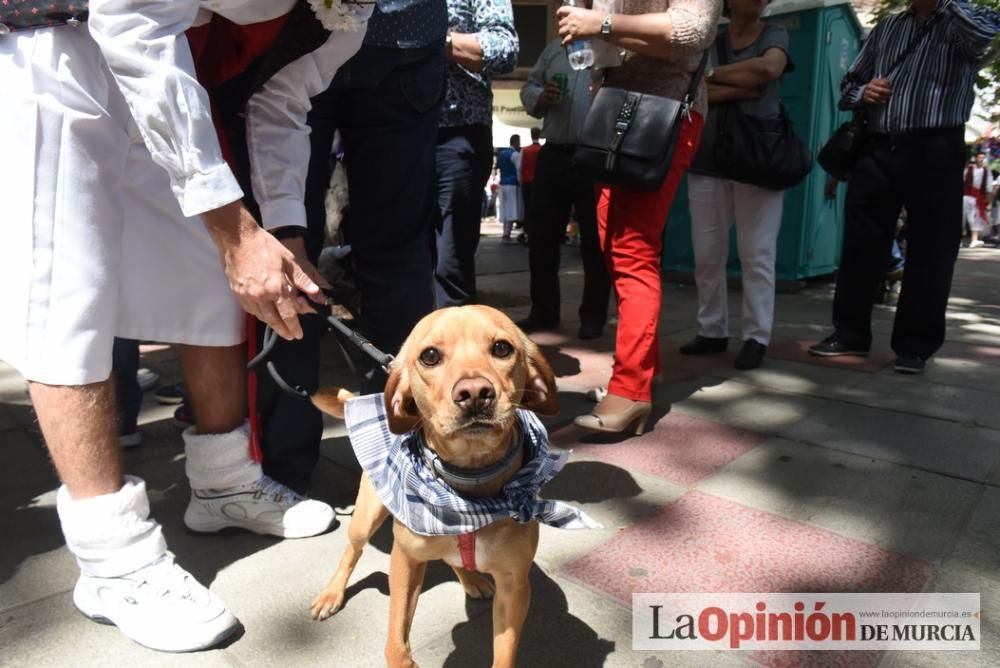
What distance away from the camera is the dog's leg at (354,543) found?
1.90 metres

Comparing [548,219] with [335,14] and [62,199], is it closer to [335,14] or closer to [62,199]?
[335,14]

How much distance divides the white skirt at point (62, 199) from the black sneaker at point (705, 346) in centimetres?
351

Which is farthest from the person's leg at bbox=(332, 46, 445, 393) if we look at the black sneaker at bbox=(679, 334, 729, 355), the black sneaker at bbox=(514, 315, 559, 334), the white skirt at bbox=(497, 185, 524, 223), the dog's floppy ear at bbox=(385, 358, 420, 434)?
the white skirt at bbox=(497, 185, 524, 223)

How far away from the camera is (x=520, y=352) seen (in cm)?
173

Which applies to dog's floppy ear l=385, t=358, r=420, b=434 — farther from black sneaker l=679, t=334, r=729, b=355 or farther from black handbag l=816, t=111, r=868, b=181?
black handbag l=816, t=111, r=868, b=181

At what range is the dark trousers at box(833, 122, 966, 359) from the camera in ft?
13.0

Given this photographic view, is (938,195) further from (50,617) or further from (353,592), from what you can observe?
(50,617)

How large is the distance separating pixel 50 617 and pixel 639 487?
1.88m

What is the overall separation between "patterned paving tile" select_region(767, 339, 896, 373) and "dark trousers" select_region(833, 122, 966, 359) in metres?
0.17

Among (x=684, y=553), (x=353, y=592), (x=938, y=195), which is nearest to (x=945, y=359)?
(x=938, y=195)

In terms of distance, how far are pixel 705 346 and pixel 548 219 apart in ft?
4.85

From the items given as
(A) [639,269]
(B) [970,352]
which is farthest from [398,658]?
(B) [970,352]

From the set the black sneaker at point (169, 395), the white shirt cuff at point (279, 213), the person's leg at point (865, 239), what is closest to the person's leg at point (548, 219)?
the person's leg at point (865, 239)

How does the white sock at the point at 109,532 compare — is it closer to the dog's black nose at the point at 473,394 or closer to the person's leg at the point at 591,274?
the dog's black nose at the point at 473,394
